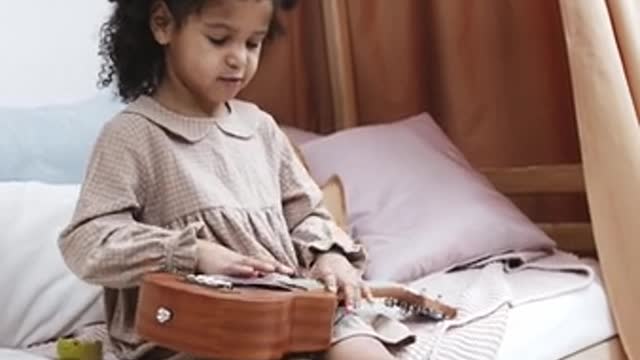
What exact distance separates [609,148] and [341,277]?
572 mm

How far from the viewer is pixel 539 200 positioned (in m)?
2.17

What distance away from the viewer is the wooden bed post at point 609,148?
5.28 feet

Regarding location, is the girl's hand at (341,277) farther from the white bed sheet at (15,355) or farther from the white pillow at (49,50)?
the white pillow at (49,50)

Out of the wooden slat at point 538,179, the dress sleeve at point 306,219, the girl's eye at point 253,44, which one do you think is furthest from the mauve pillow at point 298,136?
the girl's eye at point 253,44

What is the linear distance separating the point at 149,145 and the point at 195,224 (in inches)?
4.2

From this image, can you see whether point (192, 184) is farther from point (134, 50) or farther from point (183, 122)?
point (134, 50)

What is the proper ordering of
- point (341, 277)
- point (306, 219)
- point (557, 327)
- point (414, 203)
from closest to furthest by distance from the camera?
point (341, 277) < point (306, 219) < point (557, 327) < point (414, 203)

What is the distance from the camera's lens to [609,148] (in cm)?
163

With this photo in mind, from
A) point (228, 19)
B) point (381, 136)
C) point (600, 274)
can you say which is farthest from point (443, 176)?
point (228, 19)

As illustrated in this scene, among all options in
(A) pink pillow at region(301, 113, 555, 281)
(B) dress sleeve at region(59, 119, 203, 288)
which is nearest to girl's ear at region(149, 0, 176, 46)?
(B) dress sleeve at region(59, 119, 203, 288)

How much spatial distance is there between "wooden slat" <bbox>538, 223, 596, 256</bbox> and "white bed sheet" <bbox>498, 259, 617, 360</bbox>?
0.36 meters

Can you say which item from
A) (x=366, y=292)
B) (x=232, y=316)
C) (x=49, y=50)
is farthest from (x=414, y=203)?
(x=232, y=316)

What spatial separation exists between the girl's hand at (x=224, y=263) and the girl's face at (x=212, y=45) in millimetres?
206

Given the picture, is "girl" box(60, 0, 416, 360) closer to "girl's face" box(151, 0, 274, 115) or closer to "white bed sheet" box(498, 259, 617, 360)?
"girl's face" box(151, 0, 274, 115)
